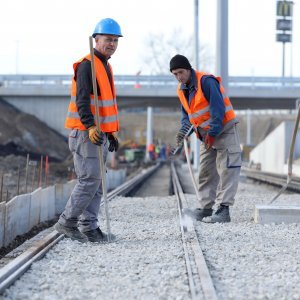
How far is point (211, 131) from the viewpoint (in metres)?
Result: 7.94

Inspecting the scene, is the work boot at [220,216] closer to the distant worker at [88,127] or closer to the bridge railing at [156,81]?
the distant worker at [88,127]

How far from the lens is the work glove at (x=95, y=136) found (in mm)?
6250

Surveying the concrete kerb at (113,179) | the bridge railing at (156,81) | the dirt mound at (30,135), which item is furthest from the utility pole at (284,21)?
the concrete kerb at (113,179)

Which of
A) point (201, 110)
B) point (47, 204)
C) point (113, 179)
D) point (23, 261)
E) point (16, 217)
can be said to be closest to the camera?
point (23, 261)

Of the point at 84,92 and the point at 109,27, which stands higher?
the point at 109,27

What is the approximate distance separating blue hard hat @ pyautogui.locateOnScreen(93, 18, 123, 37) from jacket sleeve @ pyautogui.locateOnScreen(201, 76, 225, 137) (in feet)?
5.38

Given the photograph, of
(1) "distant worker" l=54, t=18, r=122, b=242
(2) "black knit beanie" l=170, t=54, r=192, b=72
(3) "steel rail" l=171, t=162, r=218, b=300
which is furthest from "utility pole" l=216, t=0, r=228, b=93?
(1) "distant worker" l=54, t=18, r=122, b=242

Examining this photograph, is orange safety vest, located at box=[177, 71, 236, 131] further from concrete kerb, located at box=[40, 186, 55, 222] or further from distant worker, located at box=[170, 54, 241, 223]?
concrete kerb, located at box=[40, 186, 55, 222]

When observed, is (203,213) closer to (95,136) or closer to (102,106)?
(102,106)

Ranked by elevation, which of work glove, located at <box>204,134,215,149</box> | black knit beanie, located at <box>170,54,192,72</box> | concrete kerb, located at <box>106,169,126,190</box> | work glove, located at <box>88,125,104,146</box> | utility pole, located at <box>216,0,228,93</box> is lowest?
concrete kerb, located at <box>106,169,126,190</box>

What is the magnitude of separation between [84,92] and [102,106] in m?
0.33

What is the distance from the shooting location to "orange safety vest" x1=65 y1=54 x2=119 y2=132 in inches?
259

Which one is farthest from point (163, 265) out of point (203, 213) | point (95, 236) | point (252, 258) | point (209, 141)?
point (203, 213)

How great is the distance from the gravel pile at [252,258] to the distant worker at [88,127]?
117 centimetres
